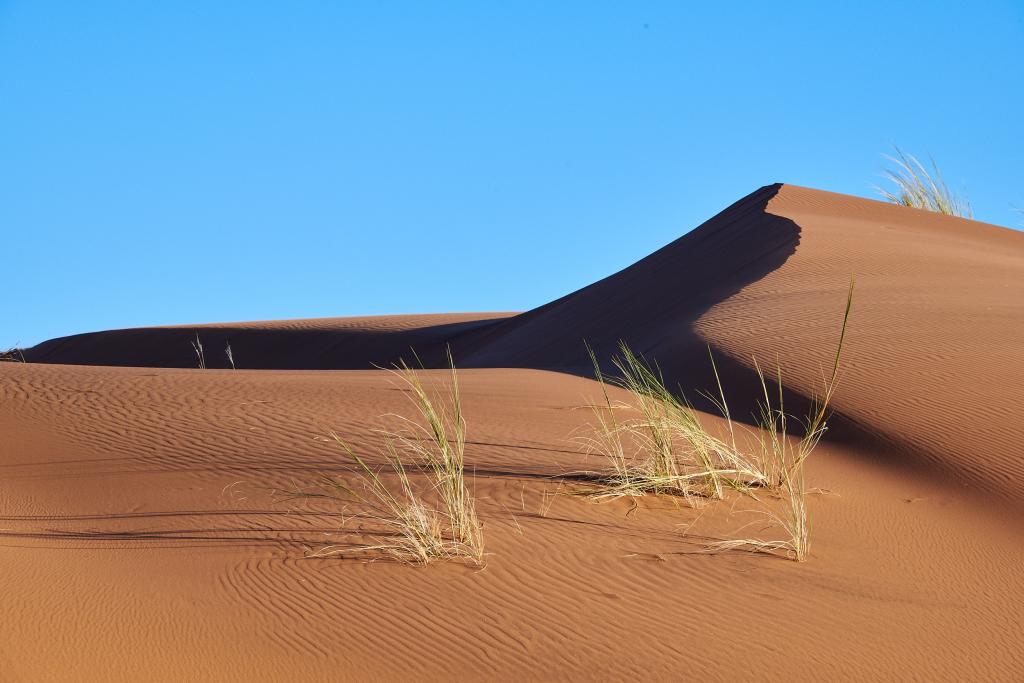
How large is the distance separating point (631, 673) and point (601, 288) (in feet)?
51.1

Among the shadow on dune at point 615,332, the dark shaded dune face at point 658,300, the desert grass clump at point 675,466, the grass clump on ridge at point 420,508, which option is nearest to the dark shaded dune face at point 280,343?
the shadow on dune at point 615,332

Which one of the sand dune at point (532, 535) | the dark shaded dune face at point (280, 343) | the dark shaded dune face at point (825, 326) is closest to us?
the sand dune at point (532, 535)

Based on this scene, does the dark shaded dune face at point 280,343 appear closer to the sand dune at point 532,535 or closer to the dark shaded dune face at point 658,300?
the dark shaded dune face at point 658,300

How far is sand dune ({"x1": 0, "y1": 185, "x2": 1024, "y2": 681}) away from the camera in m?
4.05

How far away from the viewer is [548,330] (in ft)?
58.5

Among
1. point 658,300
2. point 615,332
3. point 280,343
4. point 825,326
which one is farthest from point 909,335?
point 280,343

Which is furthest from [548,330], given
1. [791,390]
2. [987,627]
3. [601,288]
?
[987,627]

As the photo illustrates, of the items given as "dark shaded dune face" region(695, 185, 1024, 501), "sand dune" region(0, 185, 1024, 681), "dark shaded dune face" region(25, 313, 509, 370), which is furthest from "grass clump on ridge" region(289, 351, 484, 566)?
"dark shaded dune face" region(25, 313, 509, 370)

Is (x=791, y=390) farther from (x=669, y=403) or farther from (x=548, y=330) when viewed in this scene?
(x=548, y=330)

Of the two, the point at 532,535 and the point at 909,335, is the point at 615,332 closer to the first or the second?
the point at 909,335

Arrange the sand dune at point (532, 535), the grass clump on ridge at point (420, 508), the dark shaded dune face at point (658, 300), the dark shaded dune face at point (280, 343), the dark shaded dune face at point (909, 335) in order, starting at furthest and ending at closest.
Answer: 1. the dark shaded dune face at point (280, 343)
2. the dark shaded dune face at point (658, 300)
3. the dark shaded dune face at point (909, 335)
4. the grass clump on ridge at point (420, 508)
5. the sand dune at point (532, 535)

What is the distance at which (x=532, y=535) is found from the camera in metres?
5.29

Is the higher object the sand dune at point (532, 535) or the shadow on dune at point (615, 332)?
the shadow on dune at point (615, 332)

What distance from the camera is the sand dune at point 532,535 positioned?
13.3ft
